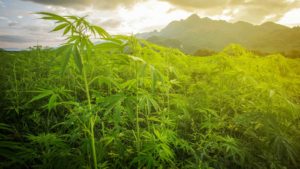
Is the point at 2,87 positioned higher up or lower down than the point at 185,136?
higher up

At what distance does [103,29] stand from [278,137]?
2.43m

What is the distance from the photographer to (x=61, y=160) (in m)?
1.68

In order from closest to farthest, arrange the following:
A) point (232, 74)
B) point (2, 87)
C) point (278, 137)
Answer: point (278, 137) → point (232, 74) → point (2, 87)

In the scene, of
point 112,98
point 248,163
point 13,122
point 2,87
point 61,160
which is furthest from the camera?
point 2,87

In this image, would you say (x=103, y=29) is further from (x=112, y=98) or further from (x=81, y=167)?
(x=81, y=167)

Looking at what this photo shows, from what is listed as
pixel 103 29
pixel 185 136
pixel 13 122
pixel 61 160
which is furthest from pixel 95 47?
pixel 13 122

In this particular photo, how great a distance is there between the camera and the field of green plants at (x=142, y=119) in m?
1.52

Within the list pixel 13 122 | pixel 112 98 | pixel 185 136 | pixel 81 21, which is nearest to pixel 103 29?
pixel 81 21

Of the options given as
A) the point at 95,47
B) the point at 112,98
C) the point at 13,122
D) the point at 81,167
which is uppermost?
the point at 95,47

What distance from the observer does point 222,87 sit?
12.0 feet

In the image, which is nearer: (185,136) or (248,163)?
(248,163)

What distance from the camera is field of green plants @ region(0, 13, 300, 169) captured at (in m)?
1.52

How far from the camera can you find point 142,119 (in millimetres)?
2072

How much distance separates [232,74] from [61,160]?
2.88m
